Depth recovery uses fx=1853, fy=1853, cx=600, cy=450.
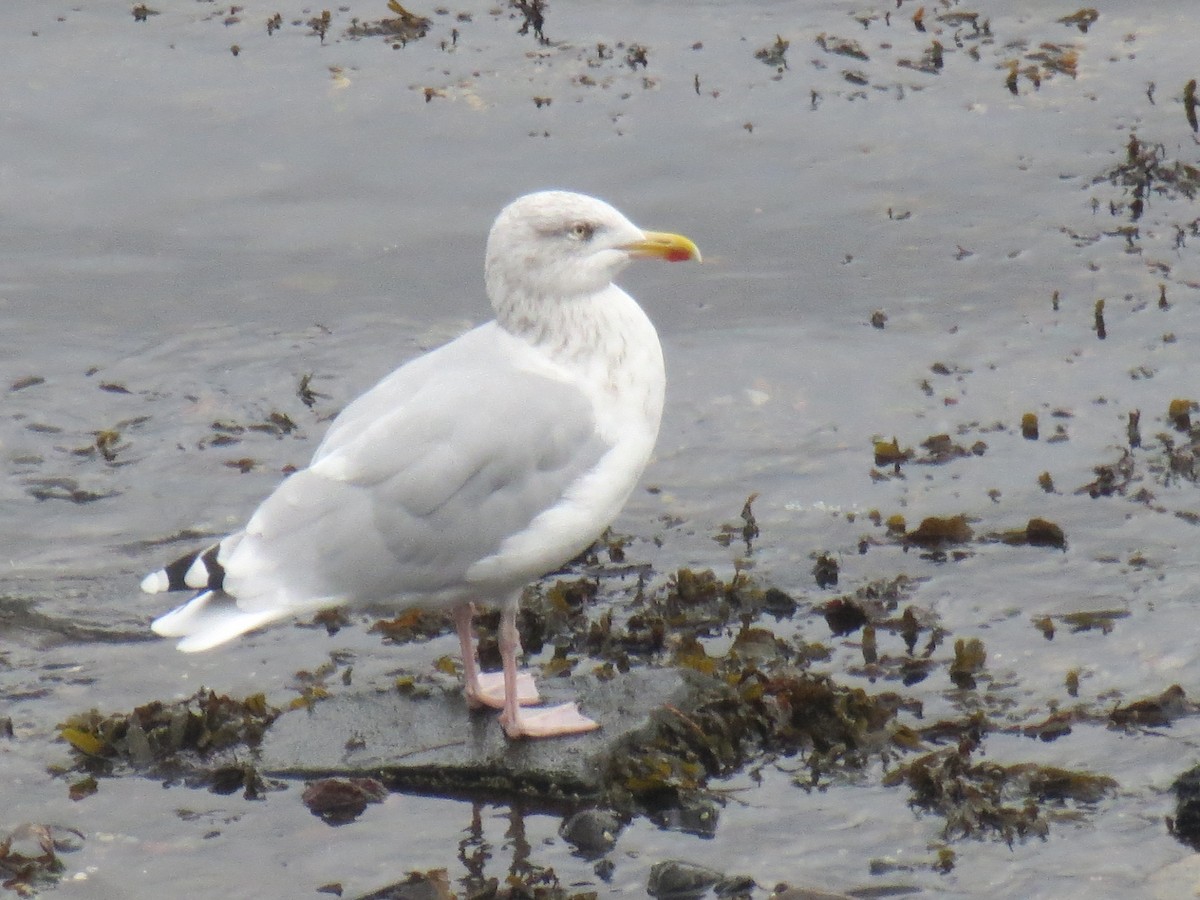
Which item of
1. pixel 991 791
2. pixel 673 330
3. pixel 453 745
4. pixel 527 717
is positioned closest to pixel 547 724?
pixel 527 717

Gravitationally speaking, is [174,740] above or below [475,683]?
below

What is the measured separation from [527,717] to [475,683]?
0.27 metres

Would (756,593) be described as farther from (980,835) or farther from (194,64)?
(194,64)

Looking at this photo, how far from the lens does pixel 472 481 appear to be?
551 centimetres

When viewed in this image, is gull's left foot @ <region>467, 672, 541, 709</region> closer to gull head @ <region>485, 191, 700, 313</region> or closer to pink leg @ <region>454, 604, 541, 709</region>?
pink leg @ <region>454, 604, 541, 709</region>

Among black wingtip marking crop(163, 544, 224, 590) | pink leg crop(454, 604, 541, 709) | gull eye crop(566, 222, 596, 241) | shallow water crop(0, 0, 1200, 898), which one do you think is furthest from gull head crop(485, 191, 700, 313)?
shallow water crop(0, 0, 1200, 898)

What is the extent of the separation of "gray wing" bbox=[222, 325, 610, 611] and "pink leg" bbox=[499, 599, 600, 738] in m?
0.32

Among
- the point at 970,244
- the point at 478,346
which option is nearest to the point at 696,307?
the point at 970,244

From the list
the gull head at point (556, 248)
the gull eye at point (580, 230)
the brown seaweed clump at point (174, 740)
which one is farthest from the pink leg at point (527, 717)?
the gull eye at point (580, 230)

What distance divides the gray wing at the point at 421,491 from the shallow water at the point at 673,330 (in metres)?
0.70

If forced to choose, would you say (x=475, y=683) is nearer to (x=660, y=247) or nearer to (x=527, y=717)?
(x=527, y=717)

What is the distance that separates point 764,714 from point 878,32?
702 centimetres

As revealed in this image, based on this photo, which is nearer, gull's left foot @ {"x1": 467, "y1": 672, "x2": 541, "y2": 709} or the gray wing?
the gray wing

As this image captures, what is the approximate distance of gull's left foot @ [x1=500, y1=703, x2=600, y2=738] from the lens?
5637 mm
